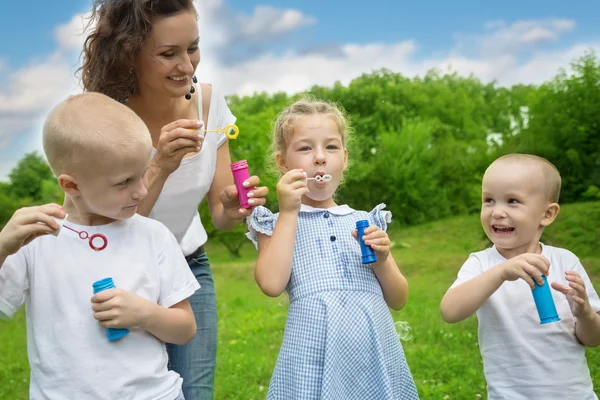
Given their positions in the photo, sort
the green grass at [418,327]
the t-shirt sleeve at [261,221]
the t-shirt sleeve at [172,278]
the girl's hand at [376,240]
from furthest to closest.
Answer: the green grass at [418,327], the t-shirt sleeve at [261,221], the girl's hand at [376,240], the t-shirt sleeve at [172,278]

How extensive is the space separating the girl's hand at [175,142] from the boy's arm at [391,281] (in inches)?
41.8

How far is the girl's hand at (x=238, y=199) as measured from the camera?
350 centimetres

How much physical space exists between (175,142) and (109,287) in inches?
31.9

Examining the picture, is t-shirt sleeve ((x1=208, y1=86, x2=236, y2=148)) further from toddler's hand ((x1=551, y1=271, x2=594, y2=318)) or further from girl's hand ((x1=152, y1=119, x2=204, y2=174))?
toddler's hand ((x1=551, y1=271, x2=594, y2=318))

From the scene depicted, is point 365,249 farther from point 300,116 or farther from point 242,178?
point 300,116

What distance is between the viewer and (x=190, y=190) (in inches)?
147

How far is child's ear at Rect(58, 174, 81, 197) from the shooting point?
2777mm

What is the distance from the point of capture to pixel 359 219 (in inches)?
143

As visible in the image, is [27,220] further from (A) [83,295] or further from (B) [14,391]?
(B) [14,391]

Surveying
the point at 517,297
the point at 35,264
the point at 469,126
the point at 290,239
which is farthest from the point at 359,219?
the point at 469,126

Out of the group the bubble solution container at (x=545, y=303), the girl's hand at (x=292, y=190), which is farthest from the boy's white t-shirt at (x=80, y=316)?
the bubble solution container at (x=545, y=303)

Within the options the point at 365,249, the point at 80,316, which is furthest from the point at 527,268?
the point at 80,316

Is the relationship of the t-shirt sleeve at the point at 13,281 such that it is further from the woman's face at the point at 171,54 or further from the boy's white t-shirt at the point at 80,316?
the woman's face at the point at 171,54

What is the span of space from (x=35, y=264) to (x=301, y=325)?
4.02 feet
